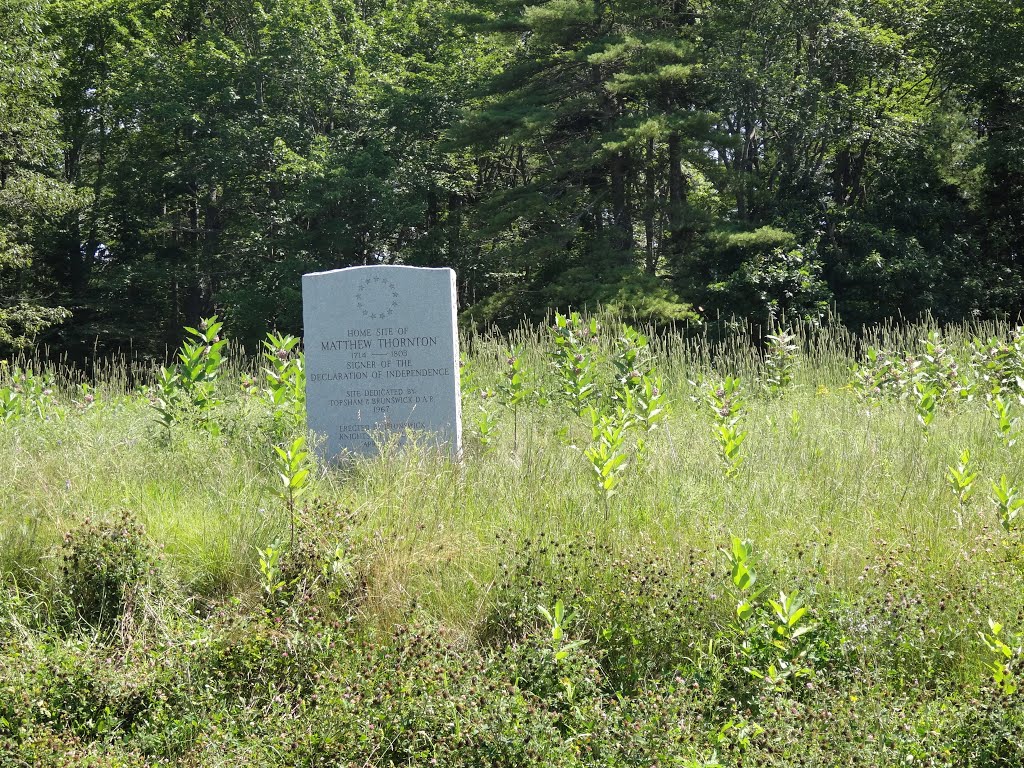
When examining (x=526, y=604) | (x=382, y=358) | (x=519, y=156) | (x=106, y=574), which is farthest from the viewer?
(x=519, y=156)

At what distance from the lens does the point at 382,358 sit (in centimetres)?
679

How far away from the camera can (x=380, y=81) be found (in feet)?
81.0

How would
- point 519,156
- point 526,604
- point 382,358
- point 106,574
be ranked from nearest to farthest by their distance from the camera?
point 526,604 < point 106,574 < point 382,358 < point 519,156

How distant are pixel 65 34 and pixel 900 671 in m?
29.2

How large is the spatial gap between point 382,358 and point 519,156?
2105 cm

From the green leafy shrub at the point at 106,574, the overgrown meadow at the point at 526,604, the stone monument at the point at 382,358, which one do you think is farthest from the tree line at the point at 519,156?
the green leafy shrub at the point at 106,574

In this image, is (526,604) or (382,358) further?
(382,358)

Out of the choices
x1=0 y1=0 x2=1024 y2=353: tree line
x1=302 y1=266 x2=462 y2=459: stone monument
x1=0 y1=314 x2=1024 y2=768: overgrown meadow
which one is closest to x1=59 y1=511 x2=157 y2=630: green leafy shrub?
x1=0 y1=314 x2=1024 y2=768: overgrown meadow

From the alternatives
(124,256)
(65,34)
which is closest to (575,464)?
(124,256)

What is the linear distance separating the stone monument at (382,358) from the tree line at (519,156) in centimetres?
1240

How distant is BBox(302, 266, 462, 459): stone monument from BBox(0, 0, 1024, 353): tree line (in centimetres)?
1240

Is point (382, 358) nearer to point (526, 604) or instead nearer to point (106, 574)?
point (106, 574)

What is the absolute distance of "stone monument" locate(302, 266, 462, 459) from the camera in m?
6.74

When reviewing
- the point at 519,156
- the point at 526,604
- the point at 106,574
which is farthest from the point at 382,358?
the point at 519,156
